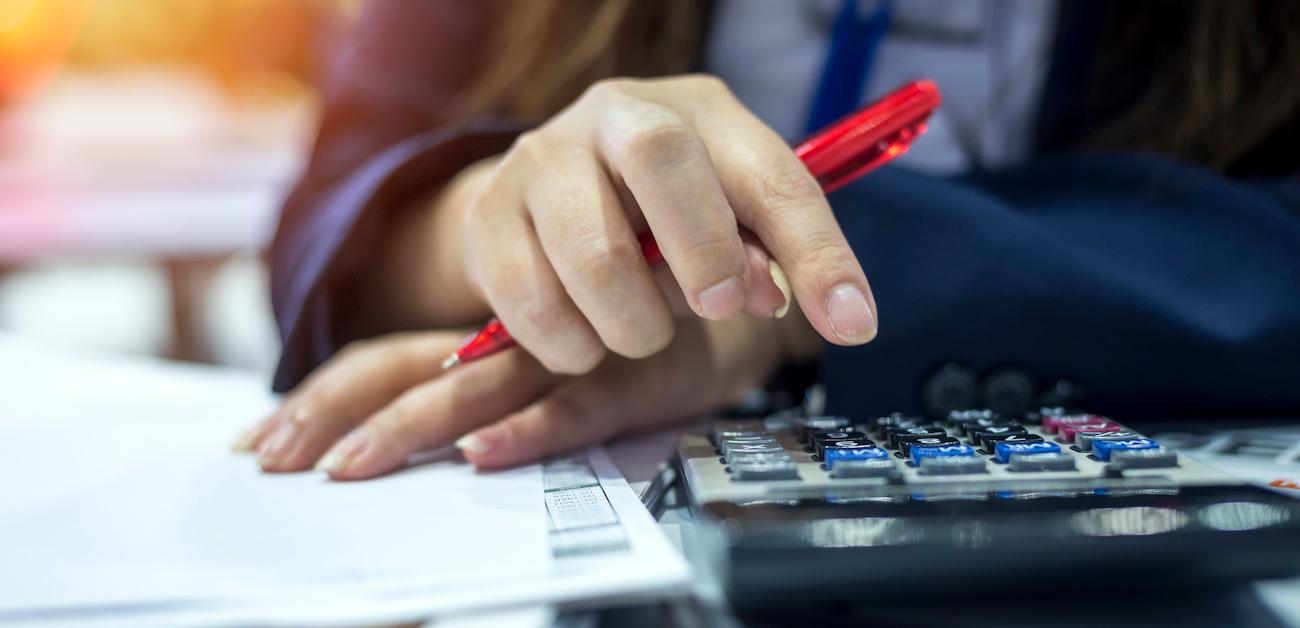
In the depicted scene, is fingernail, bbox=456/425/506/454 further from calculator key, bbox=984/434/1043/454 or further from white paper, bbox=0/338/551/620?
calculator key, bbox=984/434/1043/454

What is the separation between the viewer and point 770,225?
283mm

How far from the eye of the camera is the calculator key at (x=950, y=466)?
24 centimetres

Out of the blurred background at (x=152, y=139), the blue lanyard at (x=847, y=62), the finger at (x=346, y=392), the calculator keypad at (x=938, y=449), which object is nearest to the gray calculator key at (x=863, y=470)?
the calculator keypad at (x=938, y=449)

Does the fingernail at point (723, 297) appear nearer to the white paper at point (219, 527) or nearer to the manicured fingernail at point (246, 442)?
the white paper at point (219, 527)

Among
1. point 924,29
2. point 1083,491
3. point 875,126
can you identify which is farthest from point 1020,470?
point 924,29

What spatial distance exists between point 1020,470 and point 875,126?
5.3 inches

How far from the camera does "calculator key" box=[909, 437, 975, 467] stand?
0.25 m

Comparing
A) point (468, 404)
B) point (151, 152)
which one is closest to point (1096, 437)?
point (468, 404)

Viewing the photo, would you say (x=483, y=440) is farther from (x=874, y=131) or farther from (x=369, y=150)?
(x=369, y=150)

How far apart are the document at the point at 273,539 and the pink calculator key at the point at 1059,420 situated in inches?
5.4

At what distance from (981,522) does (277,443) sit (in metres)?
0.26

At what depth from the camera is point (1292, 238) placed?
38 cm

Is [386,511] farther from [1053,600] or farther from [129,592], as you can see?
[1053,600]

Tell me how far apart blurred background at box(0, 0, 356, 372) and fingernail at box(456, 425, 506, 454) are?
46.4 inches
